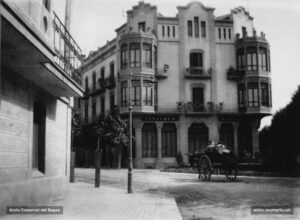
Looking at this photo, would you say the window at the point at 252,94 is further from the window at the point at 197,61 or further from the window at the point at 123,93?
the window at the point at 123,93

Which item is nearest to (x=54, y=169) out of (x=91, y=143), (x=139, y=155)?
(x=139, y=155)

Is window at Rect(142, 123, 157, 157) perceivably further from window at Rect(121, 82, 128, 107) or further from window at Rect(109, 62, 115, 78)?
window at Rect(109, 62, 115, 78)

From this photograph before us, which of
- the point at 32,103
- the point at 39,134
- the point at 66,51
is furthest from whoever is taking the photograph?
the point at 66,51

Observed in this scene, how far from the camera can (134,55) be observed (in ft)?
114

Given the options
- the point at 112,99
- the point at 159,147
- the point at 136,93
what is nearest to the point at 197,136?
the point at 159,147

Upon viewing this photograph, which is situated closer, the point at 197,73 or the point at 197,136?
the point at 197,136

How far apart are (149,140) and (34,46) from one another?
28235 millimetres

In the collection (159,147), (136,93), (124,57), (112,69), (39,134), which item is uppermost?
(124,57)

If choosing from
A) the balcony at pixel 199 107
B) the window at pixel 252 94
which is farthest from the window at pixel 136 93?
the window at pixel 252 94

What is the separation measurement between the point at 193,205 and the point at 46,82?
17.2 feet

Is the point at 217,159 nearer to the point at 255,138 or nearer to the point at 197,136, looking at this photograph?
the point at 197,136

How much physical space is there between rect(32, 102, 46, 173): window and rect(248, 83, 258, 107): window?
89.9 ft

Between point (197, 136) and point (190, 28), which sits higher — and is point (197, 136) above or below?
below

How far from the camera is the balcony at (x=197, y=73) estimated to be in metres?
35.6
